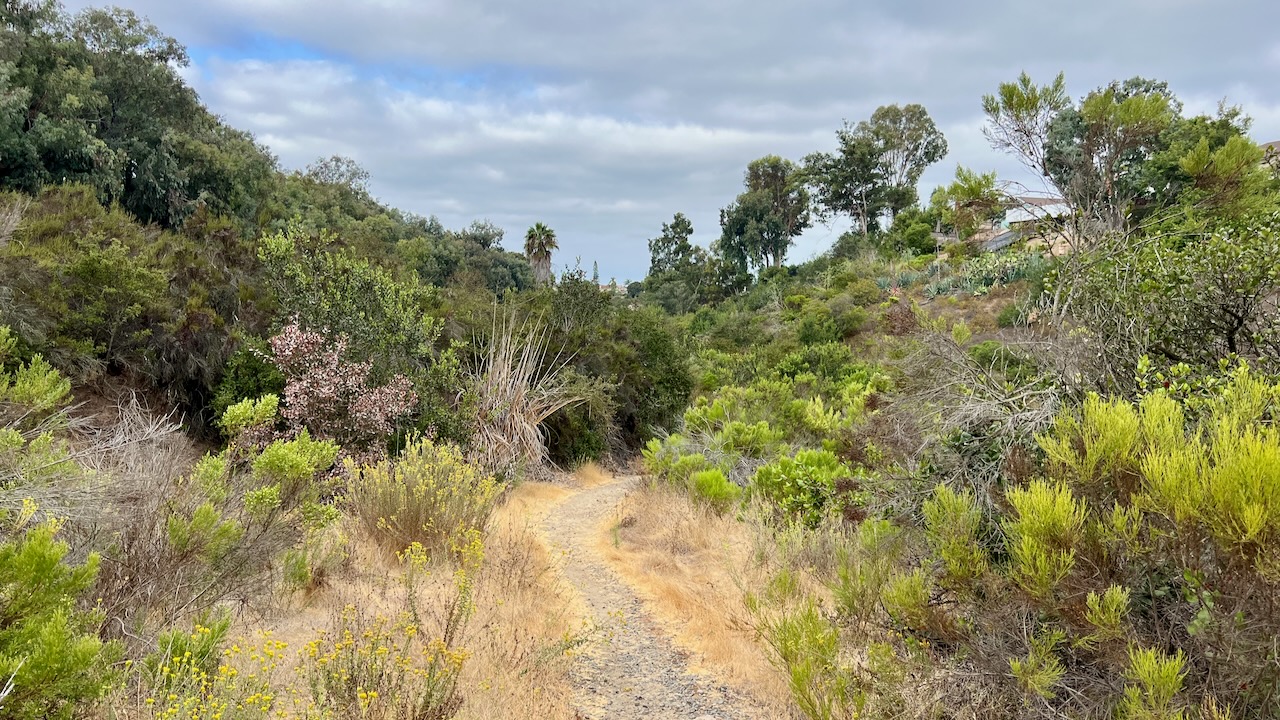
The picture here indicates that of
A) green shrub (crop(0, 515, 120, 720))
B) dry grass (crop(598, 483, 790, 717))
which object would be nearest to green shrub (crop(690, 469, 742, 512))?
dry grass (crop(598, 483, 790, 717))

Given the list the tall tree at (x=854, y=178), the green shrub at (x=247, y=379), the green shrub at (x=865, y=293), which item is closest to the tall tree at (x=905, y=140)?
the tall tree at (x=854, y=178)

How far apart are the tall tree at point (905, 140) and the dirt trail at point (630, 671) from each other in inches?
1400

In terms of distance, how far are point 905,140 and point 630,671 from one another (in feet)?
130

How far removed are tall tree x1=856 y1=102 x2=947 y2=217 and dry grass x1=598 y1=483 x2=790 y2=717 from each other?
3384 cm

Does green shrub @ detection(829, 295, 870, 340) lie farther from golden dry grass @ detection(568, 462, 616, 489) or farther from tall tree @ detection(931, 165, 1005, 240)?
tall tree @ detection(931, 165, 1005, 240)

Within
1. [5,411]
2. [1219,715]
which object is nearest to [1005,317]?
[1219,715]

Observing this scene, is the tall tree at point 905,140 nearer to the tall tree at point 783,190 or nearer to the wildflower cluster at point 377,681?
the tall tree at point 783,190

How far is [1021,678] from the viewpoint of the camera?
97.3 inches

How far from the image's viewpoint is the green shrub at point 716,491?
275 inches

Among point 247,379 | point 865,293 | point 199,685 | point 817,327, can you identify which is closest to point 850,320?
point 817,327

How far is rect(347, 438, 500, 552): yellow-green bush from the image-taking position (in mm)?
5340

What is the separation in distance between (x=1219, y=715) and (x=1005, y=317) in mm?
15057

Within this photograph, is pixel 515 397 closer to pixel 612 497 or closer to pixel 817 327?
pixel 612 497

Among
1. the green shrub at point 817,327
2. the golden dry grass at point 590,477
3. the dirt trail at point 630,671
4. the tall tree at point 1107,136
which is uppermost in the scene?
the tall tree at point 1107,136
